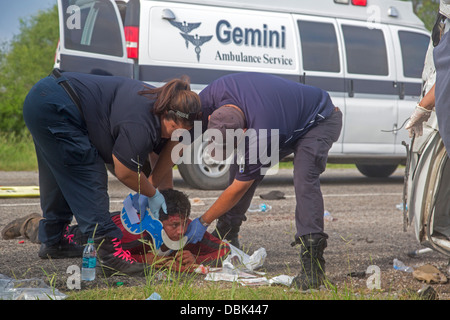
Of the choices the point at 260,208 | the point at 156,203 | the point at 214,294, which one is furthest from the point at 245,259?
the point at 260,208

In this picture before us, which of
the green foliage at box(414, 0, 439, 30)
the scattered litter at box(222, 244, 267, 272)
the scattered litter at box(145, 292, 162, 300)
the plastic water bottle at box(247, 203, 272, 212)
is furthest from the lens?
the green foliage at box(414, 0, 439, 30)

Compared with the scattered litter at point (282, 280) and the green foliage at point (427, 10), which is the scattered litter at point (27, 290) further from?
the green foliage at point (427, 10)

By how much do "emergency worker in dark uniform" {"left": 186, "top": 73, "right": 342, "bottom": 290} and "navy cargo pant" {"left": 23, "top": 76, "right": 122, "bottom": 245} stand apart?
0.69m

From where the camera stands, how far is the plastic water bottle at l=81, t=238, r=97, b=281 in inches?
141

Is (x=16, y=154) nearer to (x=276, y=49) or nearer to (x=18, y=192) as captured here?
(x=18, y=192)

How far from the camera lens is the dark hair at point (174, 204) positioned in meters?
3.96

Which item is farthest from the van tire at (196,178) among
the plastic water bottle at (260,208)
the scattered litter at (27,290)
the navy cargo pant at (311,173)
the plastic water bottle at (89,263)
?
the scattered litter at (27,290)

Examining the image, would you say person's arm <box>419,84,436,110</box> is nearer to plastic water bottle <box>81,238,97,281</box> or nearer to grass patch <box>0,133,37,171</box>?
plastic water bottle <box>81,238,97,281</box>

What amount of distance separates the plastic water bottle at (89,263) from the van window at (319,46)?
559 centimetres

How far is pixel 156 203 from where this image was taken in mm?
3900

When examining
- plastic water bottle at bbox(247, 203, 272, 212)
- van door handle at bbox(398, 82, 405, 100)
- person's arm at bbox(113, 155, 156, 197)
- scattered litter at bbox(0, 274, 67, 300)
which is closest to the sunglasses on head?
person's arm at bbox(113, 155, 156, 197)

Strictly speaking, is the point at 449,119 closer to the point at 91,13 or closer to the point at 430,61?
the point at 430,61

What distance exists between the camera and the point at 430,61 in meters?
3.68
